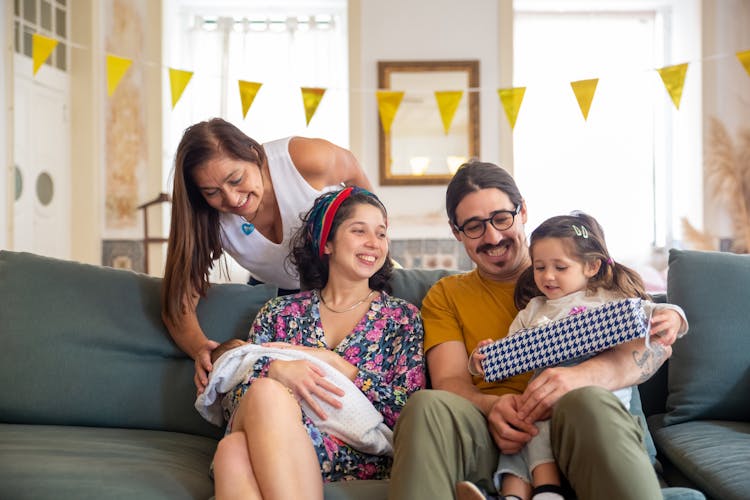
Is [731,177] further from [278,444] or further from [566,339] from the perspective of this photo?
[278,444]

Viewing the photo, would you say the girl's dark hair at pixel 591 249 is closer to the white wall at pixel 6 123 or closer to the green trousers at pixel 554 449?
the green trousers at pixel 554 449

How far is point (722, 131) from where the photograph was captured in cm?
585

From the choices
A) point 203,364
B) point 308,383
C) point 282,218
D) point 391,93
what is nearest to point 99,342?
point 203,364

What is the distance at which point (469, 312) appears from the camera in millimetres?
2027

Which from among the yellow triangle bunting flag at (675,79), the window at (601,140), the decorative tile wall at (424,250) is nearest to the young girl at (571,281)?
the yellow triangle bunting flag at (675,79)

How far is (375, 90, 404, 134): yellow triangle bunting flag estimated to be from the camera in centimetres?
452

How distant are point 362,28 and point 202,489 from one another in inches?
185

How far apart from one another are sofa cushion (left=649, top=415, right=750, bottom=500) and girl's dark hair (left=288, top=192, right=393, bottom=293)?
0.81m

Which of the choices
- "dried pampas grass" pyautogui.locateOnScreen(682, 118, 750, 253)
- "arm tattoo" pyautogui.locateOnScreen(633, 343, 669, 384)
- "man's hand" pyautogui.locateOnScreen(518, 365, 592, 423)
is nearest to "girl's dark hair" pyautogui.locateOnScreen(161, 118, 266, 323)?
"man's hand" pyautogui.locateOnScreen(518, 365, 592, 423)

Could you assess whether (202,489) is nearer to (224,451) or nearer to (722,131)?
(224,451)

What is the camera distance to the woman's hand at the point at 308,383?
1.78 meters

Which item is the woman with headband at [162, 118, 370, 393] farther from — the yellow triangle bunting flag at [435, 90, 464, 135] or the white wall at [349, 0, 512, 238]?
the white wall at [349, 0, 512, 238]

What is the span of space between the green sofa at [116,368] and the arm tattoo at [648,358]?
0.71ft

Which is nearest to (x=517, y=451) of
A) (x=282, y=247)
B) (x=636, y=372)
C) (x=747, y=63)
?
(x=636, y=372)
